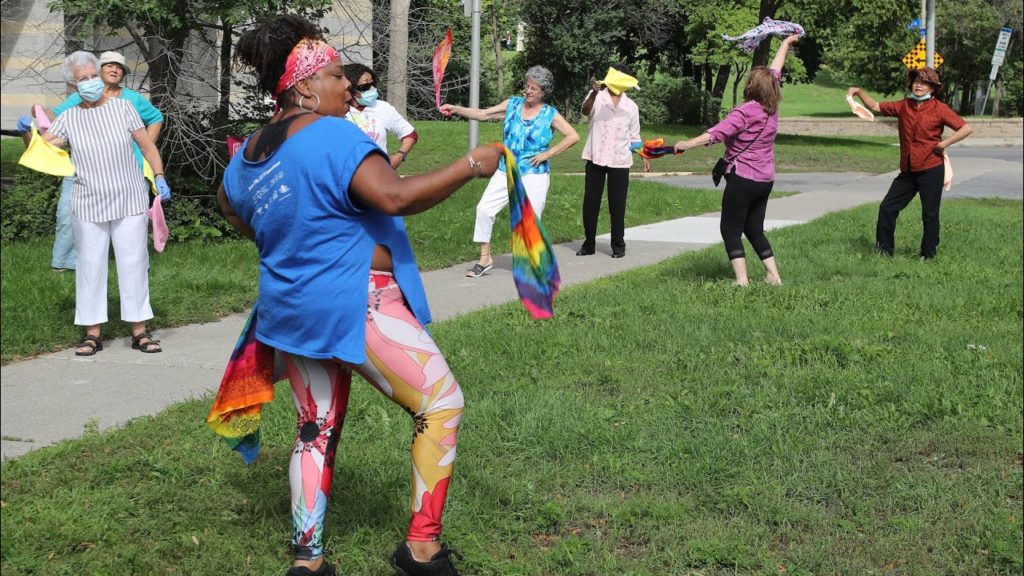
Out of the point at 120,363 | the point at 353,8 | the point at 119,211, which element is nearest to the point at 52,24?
the point at 353,8

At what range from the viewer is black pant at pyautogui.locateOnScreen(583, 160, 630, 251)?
11477mm

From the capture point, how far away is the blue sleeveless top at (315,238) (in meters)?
3.26

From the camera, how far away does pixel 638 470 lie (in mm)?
4840

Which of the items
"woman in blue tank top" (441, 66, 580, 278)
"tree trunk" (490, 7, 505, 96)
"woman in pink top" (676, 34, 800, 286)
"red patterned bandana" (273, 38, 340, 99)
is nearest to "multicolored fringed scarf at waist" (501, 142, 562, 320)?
"red patterned bandana" (273, 38, 340, 99)

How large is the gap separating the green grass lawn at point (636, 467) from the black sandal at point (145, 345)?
1.46m

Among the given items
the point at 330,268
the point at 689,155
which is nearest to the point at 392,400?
the point at 330,268

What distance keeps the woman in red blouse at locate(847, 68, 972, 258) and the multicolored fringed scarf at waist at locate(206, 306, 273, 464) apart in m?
8.03

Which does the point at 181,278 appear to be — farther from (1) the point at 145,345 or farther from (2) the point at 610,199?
(2) the point at 610,199

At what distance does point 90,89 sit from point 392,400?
167 inches

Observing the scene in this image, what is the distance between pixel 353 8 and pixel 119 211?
205 inches

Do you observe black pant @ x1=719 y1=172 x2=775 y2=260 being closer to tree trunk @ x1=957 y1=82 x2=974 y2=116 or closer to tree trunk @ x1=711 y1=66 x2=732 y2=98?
tree trunk @ x1=711 y1=66 x2=732 y2=98

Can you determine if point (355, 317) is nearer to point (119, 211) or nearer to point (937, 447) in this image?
point (937, 447)

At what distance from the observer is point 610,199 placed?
11.6m

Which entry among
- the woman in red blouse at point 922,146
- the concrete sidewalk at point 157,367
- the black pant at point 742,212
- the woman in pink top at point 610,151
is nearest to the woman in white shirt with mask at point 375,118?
the concrete sidewalk at point 157,367
